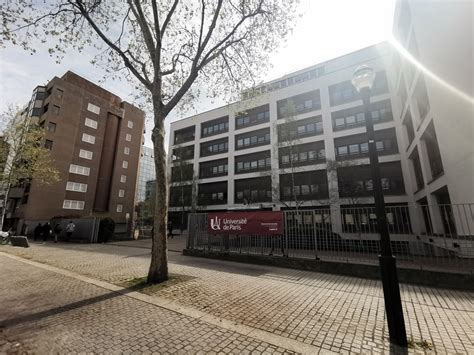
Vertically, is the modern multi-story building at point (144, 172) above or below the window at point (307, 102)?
above

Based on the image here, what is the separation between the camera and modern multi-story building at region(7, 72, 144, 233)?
32.1m

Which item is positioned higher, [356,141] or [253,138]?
[253,138]

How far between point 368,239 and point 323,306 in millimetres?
4754

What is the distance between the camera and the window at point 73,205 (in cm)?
3366

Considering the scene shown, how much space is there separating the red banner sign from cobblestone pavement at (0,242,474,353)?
211cm

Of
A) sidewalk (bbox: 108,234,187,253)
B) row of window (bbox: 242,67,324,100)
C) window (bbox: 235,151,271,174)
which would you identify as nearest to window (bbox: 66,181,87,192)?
sidewalk (bbox: 108,234,187,253)

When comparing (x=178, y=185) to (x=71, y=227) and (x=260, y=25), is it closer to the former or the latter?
(x=71, y=227)

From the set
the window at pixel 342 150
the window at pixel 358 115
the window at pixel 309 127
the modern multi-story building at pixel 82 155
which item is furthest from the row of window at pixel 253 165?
the modern multi-story building at pixel 82 155

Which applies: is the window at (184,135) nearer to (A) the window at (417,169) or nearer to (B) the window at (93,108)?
(B) the window at (93,108)

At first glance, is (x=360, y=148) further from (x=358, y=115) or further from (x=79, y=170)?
(x=79, y=170)

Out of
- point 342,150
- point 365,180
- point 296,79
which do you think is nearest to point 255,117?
point 296,79

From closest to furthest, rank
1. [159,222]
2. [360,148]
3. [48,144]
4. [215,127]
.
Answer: [159,222] < [360,148] < [48,144] < [215,127]

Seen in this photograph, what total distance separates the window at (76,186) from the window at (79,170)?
1.75 m

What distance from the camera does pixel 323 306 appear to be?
208 inches
